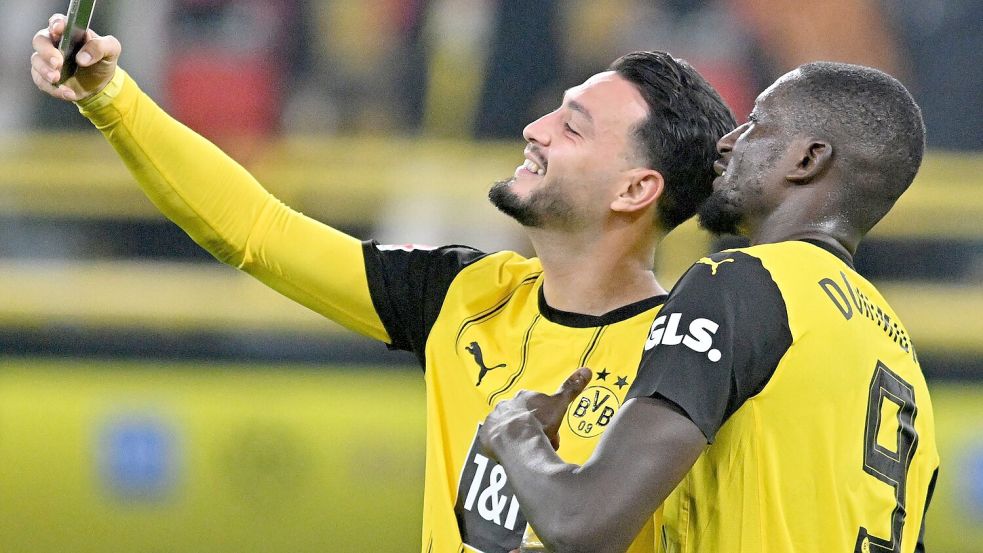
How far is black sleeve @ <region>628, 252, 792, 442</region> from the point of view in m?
1.80

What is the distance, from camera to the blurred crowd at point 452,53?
7.02 metres

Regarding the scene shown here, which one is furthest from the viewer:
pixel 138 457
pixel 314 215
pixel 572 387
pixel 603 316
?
pixel 314 215

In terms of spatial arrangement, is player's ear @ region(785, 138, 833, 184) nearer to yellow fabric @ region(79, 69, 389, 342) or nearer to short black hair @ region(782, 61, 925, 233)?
short black hair @ region(782, 61, 925, 233)

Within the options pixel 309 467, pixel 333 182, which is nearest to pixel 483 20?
pixel 333 182

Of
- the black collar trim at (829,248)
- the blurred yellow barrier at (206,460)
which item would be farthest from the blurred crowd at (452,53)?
the black collar trim at (829,248)

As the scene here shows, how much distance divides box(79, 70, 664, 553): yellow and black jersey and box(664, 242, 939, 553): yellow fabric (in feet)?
1.42

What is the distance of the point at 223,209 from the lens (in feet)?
8.76

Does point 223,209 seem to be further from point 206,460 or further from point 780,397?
point 206,460

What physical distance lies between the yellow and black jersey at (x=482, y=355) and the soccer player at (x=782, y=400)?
0.36 m

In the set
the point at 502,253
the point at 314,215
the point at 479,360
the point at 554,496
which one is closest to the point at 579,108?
the point at 502,253

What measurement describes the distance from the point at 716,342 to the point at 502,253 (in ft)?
3.26

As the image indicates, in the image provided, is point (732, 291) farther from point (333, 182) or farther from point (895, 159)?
point (333, 182)

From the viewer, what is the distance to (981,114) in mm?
7191

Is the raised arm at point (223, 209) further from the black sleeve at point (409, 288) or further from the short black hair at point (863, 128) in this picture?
the short black hair at point (863, 128)
